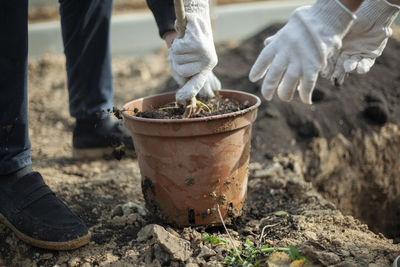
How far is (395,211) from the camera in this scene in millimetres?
2744

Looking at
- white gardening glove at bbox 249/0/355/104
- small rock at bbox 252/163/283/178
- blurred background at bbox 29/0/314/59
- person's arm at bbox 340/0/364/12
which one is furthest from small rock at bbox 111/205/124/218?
blurred background at bbox 29/0/314/59

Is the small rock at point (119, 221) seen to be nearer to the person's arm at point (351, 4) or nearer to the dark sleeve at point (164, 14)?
the dark sleeve at point (164, 14)

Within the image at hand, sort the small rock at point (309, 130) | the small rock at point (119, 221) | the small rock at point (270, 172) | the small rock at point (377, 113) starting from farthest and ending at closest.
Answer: the small rock at point (377, 113)
the small rock at point (309, 130)
the small rock at point (270, 172)
the small rock at point (119, 221)

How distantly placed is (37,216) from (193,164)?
677 mm

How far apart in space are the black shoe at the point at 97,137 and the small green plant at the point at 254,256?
41.1 inches

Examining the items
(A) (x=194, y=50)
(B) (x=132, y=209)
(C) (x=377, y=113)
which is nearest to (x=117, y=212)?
(B) (x=132, y=209)

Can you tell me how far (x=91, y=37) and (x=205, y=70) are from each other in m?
0.91

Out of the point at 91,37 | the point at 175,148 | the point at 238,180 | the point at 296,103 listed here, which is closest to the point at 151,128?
the point at 175,148

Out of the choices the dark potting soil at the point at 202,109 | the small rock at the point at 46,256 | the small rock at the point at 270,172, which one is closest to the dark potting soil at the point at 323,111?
the small rock at the point at 270,172

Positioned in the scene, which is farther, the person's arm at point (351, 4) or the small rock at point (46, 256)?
the small rock at point (46, 256)

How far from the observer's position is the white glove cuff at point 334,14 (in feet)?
3.88

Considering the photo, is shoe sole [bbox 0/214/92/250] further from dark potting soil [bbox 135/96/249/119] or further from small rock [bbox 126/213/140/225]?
dark potting soil [bbox 135/96/249/119]

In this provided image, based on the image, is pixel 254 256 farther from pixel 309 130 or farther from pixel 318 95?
pixel 318 95

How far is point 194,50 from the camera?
1394mm
